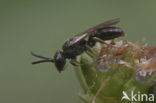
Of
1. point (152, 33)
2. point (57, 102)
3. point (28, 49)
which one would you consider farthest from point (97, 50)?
point (28, 49)

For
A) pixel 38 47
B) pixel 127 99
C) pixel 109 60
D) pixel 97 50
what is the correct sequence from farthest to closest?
pixel 38 47 < pixel 97 50 < pixel 109 60 < pixel 127 99

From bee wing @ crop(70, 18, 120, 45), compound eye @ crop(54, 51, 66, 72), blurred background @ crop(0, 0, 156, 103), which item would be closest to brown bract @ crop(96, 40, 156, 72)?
bee wing @ crop(70, 18, 120, 45)

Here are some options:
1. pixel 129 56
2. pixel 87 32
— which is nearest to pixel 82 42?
pixel 87 32

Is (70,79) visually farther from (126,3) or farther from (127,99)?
(127,99)

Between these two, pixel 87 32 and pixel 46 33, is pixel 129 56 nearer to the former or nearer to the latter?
pixel 87 32

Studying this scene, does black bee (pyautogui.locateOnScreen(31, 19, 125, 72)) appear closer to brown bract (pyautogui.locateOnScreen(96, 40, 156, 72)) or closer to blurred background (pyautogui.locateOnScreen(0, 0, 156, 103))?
brown bract (pyautogui.locateOnScreen(96, 40, 156, 72))

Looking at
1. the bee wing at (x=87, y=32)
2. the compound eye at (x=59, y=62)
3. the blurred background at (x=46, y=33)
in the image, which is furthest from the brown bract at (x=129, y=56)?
the blurred background at (x=46, y=33)
